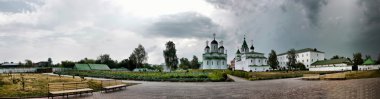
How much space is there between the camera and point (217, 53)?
107125 mm

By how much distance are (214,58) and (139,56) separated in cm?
2646

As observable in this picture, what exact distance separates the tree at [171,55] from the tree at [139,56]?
19387mm

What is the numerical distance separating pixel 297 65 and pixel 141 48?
5186cm

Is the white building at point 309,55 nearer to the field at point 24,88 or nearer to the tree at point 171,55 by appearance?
the tree at point 171,55

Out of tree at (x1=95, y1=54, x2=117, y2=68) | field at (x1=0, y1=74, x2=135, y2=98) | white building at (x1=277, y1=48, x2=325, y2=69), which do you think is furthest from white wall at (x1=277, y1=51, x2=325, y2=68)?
field at (x1=0, y1=74, x2=135, y2=98)

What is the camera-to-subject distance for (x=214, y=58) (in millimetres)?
102750

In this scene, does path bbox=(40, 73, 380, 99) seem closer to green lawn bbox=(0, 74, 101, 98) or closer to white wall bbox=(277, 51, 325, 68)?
green lawn bbox=(0, 74, 101, 98)

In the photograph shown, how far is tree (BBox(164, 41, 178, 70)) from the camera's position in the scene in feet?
306

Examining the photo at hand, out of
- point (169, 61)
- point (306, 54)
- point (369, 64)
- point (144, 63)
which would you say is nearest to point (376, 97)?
point (369, 64)

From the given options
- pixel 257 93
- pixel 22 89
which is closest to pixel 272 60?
pixel 257 93

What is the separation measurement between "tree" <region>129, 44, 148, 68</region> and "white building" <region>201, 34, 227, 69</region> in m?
21.4

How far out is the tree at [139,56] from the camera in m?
110

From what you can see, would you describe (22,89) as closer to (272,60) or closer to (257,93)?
(257,93)

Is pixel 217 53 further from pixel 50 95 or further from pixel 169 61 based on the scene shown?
pixel 50 95
